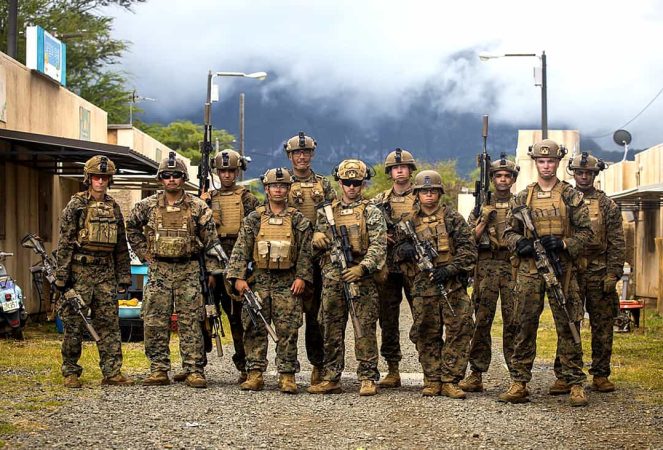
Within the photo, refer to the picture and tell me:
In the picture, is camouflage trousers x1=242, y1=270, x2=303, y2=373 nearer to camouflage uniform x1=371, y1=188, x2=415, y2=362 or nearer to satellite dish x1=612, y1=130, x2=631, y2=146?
camouflage uniform x1=371, y1=188, x2=415, y2=362

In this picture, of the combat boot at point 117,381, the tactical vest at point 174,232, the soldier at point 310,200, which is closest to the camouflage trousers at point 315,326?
the soldier at point 310,200

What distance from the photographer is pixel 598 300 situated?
471 inches

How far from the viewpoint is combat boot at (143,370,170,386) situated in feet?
39.3

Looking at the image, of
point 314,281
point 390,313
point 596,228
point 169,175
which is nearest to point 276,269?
point 314,281

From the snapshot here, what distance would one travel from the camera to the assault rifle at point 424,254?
11.5 metres

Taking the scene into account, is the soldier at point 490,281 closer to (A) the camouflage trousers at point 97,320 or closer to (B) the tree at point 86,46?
(A) the camouflage trousers at point 97,320

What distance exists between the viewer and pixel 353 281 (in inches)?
452

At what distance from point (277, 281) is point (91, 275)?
1842 mm

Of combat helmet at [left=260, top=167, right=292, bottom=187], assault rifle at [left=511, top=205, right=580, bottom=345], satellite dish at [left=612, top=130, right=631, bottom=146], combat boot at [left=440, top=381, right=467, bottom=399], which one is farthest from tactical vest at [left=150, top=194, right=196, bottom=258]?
satellite dish at [left=612, top=130, right=631, bottom=146]

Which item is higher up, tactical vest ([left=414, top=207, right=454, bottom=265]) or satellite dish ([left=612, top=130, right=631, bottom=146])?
satellite dish ([left=612, top=130, right=631, bottom=146])

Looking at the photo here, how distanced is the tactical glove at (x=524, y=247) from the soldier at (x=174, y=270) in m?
2.98

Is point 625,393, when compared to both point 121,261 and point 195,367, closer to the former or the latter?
point 195,367

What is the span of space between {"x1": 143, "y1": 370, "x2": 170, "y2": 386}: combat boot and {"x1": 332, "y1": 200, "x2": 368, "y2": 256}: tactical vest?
7.40ft

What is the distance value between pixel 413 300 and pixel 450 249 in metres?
0.61
